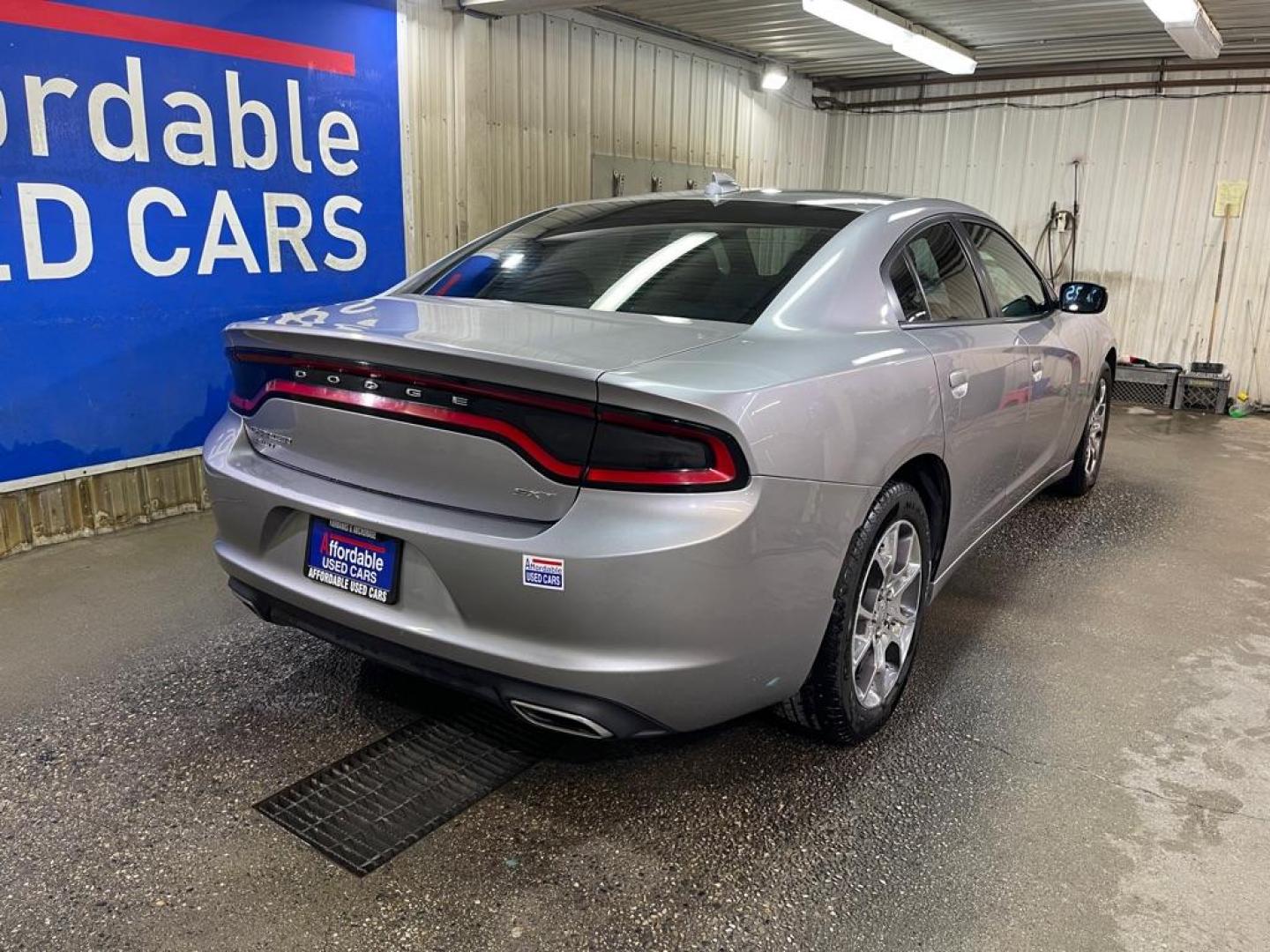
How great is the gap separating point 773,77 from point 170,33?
5.18 m

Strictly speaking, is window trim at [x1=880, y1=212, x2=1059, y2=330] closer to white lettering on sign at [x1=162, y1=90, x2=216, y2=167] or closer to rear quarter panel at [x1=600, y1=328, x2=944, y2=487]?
rear quarter panel at [x1=600, y1=328, x2=944, y2=487]

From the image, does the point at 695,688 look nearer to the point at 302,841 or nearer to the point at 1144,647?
the point at 302,841

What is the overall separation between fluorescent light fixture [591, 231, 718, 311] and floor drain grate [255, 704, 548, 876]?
1.14 meters

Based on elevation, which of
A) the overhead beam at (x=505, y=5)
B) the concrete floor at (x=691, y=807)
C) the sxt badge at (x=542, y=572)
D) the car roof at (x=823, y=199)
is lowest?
the concrete floor at (x=691, y=807)

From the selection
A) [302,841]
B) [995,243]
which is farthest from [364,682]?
[995,243]

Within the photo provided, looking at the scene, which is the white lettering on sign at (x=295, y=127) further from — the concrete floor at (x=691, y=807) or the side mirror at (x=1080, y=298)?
the side mirror at (x=1080, y=298)

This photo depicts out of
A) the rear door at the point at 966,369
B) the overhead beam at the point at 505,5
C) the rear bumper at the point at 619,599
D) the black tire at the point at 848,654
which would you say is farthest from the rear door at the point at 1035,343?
the overhead beam at the point at 505,5

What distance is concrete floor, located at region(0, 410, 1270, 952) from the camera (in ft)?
6.12

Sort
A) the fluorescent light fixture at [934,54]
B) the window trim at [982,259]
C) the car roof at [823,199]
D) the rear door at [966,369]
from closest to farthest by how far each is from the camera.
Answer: the rear door at [966,369] → the car roof at [823,199] → the window trim at [982,259] → the fluorescent light fixture at [934,54]

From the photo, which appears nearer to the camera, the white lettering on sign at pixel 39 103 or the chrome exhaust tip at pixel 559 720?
the chrome exhaust tip at pixel 559 720

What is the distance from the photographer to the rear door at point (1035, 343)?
3.30 meters

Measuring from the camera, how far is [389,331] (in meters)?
2.11

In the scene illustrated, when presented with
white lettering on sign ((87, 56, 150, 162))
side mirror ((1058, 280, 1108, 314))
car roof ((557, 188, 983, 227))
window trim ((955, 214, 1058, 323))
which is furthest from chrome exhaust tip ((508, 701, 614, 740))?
white lettering on sign ((87, 56, 150, 162))

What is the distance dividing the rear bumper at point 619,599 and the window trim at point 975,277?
681 millimetres
